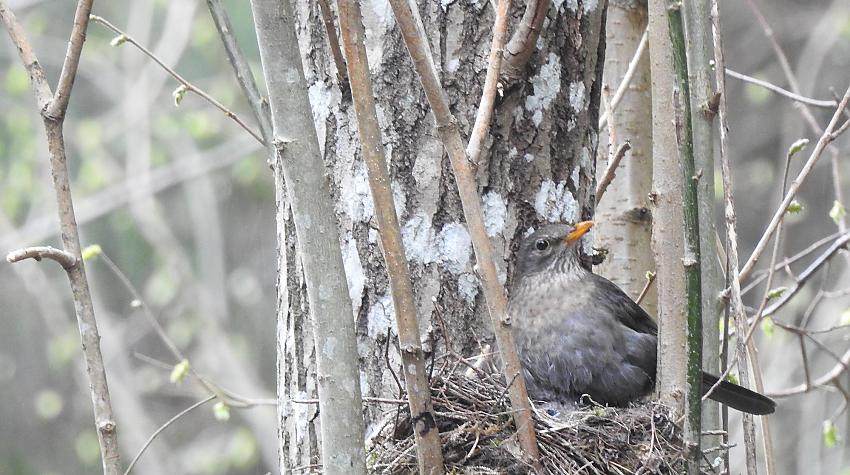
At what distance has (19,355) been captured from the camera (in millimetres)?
12930

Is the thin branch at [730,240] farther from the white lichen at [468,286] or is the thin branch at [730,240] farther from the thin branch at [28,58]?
the thin branch at [28,58]

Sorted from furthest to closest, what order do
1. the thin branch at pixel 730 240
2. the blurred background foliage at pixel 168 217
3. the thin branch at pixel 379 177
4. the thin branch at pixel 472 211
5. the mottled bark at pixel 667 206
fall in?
the blurred background foliage at pixel 168 217 → the thin branch at pixel 730 240 → the mottled bark at pixel 667 206 → the thin branch at pixel 472 211 → the thin branch at pixel 379 177

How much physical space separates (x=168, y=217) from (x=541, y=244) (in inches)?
391

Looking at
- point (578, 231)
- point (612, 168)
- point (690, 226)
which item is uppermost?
point (612, 168)

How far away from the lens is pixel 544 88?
360cm

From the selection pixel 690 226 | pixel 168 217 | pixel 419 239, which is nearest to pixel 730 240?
pixel 690 226

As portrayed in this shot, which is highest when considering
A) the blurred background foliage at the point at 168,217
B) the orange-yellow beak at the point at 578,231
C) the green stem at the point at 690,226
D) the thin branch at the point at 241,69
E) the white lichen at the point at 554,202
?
the blurred background foliage at the point at 168,217

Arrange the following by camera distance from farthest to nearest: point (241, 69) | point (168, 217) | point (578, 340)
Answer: point (168, 217) < point (578, 340) < point (241, 69)

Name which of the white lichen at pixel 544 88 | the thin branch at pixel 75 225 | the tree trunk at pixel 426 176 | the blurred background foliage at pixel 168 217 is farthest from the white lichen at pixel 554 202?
the blurred background foliage at pixel 168 217

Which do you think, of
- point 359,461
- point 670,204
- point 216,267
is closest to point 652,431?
point 670,204

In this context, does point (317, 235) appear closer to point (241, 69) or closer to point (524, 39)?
point (524, 39)

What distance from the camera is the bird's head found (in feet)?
12.1

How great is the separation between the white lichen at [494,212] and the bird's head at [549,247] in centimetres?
15

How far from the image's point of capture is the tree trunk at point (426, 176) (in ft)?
11.2
